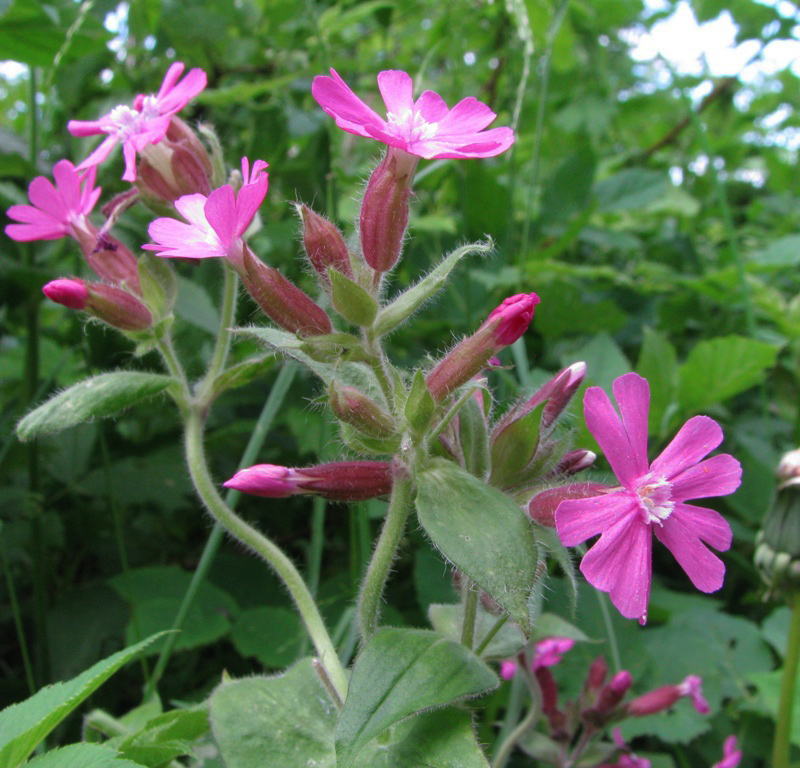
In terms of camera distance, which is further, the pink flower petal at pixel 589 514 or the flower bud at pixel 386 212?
the flower bud at pixel 386 212

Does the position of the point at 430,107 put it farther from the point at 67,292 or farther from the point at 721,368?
the point at 721,368

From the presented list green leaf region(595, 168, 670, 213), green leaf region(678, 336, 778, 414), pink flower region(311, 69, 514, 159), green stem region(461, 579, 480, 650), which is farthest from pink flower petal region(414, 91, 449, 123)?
green leaf region(595, 168, 670, 213)

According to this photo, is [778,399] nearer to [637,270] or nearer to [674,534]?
[637,270]

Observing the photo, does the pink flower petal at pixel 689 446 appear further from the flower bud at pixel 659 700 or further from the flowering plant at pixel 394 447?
the flower bud at pixel 659 700

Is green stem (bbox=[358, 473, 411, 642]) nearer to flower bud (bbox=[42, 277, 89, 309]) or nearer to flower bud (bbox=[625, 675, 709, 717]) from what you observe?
flower bud (bbox=[42, 277, 89, 309])

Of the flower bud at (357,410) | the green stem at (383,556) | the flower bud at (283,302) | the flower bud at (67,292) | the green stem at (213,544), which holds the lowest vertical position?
the green stem at (213,544)

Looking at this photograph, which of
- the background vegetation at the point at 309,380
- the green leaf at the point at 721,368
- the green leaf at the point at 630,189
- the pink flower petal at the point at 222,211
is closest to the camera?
the pink flower petal at the point at 222,211

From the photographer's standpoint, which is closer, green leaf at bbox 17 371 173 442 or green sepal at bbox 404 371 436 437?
green sepal at bbox 404 371 436 437

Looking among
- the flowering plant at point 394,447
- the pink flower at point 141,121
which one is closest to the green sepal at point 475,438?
the flowering plant at point 394,447
